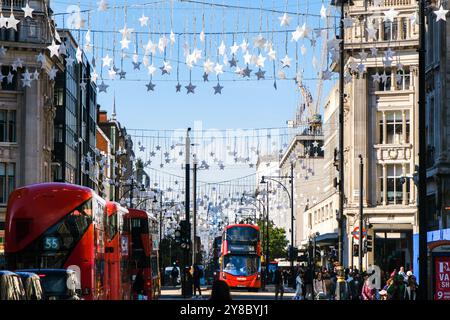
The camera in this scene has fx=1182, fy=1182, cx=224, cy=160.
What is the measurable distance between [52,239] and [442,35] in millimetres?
28609

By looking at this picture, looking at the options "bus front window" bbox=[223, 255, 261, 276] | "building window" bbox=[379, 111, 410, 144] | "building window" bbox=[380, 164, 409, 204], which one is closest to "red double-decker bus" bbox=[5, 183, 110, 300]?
"bus front window" bbox=[223, 255, 261, 276]

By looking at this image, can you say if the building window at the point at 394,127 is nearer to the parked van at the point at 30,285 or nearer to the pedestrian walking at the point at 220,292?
the parked van at the point at 30,285

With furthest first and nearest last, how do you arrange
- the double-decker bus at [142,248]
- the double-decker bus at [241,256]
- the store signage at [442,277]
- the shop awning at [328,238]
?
1. the shop awning at [328,238]
2. the double-decker bus at [241,256]
3. the double-decker bus at [142,248]
4. the store signage at [442,277]

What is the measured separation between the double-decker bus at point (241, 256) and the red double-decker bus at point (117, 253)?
25.3 metres

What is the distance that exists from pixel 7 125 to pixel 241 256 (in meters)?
17.5

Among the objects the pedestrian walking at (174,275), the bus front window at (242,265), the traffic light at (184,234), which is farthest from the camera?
the pedestrian walking at (174,275)

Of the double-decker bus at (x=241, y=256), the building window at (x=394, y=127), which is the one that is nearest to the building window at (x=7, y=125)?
the double-decker bus at (x=241, y=256)

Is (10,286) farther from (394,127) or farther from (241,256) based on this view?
(394,127)

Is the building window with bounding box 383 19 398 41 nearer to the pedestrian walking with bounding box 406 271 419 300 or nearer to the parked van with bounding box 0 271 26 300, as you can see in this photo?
the pedestrian walking with bounding box 406 271 419 300

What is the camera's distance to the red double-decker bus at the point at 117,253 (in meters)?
35.9

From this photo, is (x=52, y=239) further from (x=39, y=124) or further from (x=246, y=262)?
(x=39, y=124)

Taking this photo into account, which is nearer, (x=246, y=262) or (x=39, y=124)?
(x=246, y=262)
